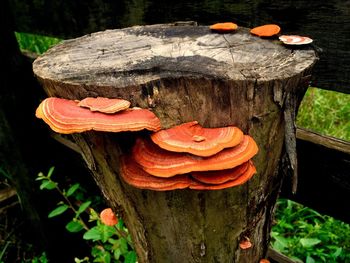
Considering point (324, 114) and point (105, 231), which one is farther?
point (324, 114)

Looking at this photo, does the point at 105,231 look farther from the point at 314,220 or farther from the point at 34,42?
the point at 34,42

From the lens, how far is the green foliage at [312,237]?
3205 mm

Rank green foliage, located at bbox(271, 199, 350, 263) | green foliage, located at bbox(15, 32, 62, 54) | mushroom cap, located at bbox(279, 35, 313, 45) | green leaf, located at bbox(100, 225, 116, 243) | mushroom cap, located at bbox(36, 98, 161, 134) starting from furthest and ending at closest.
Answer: green foliage, located at bbox(15, 32, 62, 54) < green foliage, located at bbox(271, 199, 350, 263) < green leaf, located at bbox(100, 225, 116, 243) < mushroom cap, located at bbox(279, 35, 313, 45) < mushroom cap, located at bbox(36, 98, 161, 134)

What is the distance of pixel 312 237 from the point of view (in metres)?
3.50

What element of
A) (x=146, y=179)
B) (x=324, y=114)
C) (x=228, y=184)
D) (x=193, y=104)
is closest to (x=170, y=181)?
(x=146, y=179)

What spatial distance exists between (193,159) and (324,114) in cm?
415

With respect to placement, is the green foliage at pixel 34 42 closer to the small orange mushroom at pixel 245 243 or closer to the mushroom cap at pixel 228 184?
the small orange mushroom at pixel 245 243

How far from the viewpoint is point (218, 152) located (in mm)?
1384

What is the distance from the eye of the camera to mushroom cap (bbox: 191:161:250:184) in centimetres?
138

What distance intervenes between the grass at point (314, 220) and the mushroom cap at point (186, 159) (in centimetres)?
146

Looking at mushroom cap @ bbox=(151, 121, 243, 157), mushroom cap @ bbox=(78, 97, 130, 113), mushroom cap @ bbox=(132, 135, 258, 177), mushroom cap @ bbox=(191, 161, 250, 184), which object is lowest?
mushroom cap @ bbox=(191, 161, 250, 184)

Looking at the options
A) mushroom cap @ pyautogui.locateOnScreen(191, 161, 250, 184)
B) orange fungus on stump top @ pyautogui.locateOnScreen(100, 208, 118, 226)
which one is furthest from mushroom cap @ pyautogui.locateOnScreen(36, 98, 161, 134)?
orange fungus on stump top @ pyautogui.locateOnScreen(100, 208, 118, 226)

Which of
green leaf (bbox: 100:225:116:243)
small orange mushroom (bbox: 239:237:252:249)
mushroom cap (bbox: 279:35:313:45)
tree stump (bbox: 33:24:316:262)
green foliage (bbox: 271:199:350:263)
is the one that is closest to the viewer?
tree stump (bbox: 33:24:316:262)

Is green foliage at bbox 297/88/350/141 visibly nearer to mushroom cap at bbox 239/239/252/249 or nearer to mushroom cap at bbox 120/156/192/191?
mushroom cap at bbox 239/239/252/249
